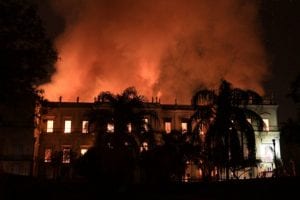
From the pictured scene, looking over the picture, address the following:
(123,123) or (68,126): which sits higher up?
(68,126)

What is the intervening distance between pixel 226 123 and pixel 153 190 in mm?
5159

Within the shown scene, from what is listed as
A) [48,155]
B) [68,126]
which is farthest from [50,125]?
[48,155]

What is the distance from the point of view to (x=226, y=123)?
883 inches

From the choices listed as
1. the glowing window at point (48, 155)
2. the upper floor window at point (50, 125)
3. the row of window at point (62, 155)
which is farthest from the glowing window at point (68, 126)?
the glowing window at point (48, 155)

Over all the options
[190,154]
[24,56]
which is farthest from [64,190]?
[190,154]

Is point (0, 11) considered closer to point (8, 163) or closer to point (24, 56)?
point (24, 56)

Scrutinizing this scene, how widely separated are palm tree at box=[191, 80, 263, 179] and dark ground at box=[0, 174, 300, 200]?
2.20m

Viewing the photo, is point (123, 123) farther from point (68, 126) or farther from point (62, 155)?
point (68, 126)

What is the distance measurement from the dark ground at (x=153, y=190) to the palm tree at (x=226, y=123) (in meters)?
2.20

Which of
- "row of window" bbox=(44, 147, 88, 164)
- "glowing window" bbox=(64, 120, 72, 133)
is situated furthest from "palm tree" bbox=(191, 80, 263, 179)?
"glowing window" bbox=(64, 120, 72, 133)

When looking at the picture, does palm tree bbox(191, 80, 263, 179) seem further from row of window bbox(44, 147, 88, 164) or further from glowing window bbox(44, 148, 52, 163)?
glowing window bbox(44, 148, 52, 163)

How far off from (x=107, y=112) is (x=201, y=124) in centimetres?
678

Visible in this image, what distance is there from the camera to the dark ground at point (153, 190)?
1697 centimetres

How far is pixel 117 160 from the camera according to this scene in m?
21.3
